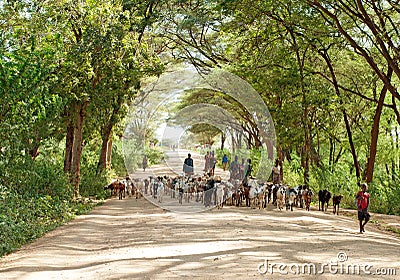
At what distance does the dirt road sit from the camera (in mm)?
7305

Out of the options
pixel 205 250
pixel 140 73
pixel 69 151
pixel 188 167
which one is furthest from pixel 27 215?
pixel 188 167

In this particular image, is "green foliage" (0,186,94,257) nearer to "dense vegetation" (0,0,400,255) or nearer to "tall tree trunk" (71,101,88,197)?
"dense vegetation" (0,0,400,255)

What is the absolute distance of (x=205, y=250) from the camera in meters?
8.86

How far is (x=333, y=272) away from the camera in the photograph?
7203 mm

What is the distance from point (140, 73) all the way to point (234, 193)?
527 centimetres

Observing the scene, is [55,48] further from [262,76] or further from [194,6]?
[262,76]

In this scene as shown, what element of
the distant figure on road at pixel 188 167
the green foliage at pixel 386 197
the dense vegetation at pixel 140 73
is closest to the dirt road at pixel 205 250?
the dense vegetation at pixel 140 73

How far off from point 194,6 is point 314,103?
5.54 metres

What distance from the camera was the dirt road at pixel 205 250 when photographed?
24.0 ft

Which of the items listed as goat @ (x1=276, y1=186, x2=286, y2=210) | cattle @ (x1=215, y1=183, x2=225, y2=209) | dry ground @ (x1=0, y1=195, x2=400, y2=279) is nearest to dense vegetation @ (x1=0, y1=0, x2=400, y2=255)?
dry ground @ (x1=0, y1=195, x2=400, y2=279)

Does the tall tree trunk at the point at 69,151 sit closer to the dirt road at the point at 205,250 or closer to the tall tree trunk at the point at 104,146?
the tall tree trunk at the point at 104,146

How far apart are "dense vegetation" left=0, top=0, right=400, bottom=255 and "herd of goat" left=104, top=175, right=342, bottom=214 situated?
2.45 m

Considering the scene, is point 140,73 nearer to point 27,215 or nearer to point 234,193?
point 234,193

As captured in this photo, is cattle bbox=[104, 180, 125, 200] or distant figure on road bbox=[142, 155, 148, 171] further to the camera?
distant figure on road bbox=[142, 155, 148, 171]
